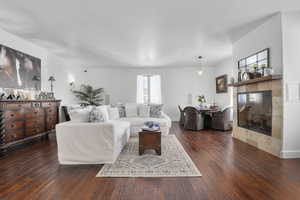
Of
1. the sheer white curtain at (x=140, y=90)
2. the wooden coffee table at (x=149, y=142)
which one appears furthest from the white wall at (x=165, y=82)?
the wooden coffee table at (x=149, y=142)

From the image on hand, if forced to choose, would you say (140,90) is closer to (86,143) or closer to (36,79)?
(36,79)

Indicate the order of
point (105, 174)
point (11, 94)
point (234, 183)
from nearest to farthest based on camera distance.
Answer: point (234, 183) < point (105, 174) < point (11, 94)

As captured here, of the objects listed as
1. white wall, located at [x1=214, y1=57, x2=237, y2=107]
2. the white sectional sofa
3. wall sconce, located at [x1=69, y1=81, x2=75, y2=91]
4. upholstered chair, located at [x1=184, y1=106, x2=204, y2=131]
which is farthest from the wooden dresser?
white wall, located at [x1=214, y1=57, x2=237, y2=107]

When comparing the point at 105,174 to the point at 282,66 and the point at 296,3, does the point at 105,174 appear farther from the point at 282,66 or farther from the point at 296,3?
the point at 296,3

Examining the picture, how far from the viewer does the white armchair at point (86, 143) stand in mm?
2729

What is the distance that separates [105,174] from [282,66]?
365 cm

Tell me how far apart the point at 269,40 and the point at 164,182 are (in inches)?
136

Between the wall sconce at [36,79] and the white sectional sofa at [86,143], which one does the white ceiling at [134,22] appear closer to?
the wall sconce at [36,79]

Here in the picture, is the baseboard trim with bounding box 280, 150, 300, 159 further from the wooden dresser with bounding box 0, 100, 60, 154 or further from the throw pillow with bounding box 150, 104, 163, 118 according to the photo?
the wooden dresser with bounding box 0, 100, 60, 154

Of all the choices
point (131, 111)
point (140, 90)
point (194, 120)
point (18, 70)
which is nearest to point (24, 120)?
point (18, 70)

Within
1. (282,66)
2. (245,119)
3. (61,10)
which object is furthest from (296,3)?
(61,10)

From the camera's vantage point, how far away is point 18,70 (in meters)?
4.11

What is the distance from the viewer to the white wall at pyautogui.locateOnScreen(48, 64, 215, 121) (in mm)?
7930

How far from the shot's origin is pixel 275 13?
10.0 feet
